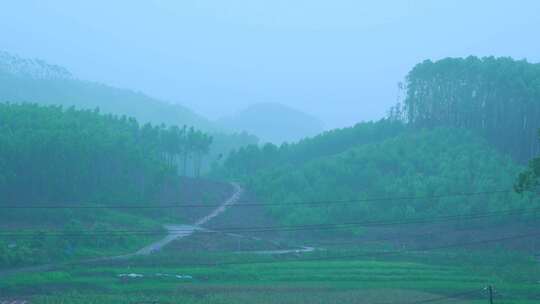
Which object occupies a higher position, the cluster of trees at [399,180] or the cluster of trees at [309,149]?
the cluster of trees at [309,149]

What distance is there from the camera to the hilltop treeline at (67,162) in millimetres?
45875

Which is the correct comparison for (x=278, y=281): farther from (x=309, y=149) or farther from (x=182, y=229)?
(x=309, y=149)

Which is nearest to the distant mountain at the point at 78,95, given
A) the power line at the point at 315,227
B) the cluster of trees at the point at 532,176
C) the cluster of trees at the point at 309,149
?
the cluster of trees at the point at 309,149

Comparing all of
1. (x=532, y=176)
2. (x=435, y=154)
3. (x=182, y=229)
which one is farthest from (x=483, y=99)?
(x=532, y=176)

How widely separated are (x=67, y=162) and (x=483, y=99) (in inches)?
1398

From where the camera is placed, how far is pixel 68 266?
102ft

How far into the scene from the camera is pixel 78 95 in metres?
136

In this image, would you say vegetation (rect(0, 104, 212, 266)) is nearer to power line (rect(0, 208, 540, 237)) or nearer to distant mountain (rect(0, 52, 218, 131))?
power line (rect(0, 208, 540, 237))

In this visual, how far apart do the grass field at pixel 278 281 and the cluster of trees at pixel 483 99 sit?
23.2 metres

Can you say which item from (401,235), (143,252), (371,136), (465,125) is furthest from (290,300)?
(371,136)

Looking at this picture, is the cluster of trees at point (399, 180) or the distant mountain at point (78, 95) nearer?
the cluster of trees at point (399, 180)

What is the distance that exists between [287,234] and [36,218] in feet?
52.0

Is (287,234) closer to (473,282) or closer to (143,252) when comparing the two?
(143,252)

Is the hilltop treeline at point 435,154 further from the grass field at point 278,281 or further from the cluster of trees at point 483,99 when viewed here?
the grass field at point 278,281
